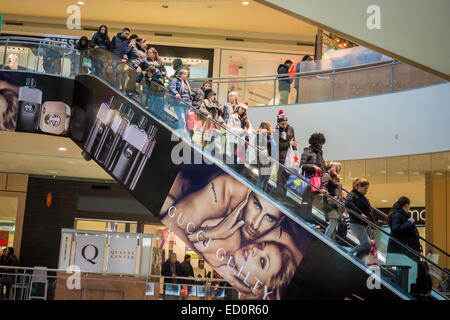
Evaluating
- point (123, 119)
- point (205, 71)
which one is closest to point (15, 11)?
point (205, 71)

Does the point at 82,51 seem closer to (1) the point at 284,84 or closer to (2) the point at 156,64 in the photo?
(2) the point at 156,64

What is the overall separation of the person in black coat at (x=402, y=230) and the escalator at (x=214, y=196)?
0.55ft

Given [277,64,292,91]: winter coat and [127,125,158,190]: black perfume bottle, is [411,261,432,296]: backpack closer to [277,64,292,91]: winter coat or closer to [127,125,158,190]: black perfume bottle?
[127,125,158,190]: black perfume bottle

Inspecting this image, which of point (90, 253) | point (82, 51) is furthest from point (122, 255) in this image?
point (82, 51)

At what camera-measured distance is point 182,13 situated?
21812 millimetres

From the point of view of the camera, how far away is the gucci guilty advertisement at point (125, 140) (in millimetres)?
12266

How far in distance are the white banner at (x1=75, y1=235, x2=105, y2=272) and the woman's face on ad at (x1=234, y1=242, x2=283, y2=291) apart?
531cm

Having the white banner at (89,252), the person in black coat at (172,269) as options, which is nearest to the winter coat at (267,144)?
the person in black coat at (172,269)

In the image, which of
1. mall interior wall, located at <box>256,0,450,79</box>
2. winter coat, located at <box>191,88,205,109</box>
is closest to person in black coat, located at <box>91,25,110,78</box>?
winter coat, located at <box>191,88,205,109</box>

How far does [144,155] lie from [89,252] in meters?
3.87

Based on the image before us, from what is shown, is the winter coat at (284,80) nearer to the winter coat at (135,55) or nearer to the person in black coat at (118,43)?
the winter coat at (135,55)

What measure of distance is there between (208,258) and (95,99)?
16.8ft

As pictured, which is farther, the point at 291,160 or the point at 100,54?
the point at 100,54

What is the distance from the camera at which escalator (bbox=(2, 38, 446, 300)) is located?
31.4 feet
